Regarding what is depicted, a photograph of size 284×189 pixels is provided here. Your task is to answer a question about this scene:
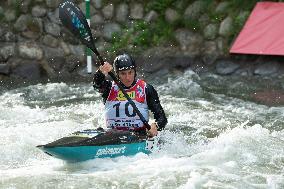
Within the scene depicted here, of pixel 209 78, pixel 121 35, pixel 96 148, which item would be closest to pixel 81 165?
pixel 96 148

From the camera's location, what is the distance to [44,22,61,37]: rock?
40.4 feet

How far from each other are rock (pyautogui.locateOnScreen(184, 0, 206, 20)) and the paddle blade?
512 cm

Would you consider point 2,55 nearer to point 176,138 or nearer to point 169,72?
point 169,72

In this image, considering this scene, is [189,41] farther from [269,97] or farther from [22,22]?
[22,22]

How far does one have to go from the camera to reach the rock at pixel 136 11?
12.3m

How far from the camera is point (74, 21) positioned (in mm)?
6961

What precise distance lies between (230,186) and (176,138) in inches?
65.4

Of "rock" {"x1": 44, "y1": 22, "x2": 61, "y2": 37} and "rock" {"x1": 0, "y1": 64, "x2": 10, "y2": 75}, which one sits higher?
"rock" {"x1": 44, "y1": 22, "x2": 61, "y2": 37}

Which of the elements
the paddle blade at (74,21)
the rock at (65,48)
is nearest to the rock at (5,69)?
the rock at (65,48)

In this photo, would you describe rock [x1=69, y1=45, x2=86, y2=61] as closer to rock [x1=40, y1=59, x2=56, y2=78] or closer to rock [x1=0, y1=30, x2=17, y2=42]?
rock [x1=40, y1=59, x2=56, y2=78]

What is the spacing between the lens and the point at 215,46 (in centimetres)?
1158

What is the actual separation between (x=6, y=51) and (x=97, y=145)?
6.45 m

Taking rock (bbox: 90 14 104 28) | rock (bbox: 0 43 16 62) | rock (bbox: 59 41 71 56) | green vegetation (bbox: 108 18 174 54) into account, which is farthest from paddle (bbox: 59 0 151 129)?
rock (bbox: 0 43 16 62)

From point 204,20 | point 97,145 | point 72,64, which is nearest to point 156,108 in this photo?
point 97,145
